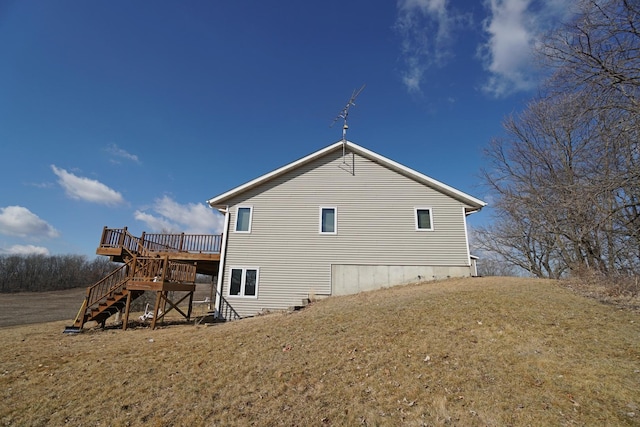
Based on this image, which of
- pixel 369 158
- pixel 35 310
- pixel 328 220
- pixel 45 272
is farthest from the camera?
pixel 45 272

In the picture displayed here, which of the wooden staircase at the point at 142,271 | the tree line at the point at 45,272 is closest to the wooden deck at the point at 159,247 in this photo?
the wooden staircase at the point at 142,271

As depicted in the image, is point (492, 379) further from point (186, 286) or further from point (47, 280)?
point (47, 280)

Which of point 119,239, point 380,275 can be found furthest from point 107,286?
point 380,275

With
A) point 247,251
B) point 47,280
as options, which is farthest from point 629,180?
point 47,280

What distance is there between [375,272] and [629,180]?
9.40m

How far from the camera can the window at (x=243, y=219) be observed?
15.5 m

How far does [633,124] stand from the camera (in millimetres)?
7199

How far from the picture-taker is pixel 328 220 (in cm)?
1538

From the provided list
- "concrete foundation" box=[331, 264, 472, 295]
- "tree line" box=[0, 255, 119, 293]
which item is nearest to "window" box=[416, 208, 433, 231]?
"concrete foundation" box=[331, 264, 472, 295]

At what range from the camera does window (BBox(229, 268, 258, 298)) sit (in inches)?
575

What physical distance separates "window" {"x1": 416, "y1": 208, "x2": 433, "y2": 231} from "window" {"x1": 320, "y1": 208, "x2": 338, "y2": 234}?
4.02 metres

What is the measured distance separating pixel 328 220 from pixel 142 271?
8.63m

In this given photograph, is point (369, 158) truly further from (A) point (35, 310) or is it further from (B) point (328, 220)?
(A) point (35, 310)

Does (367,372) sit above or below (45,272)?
below
